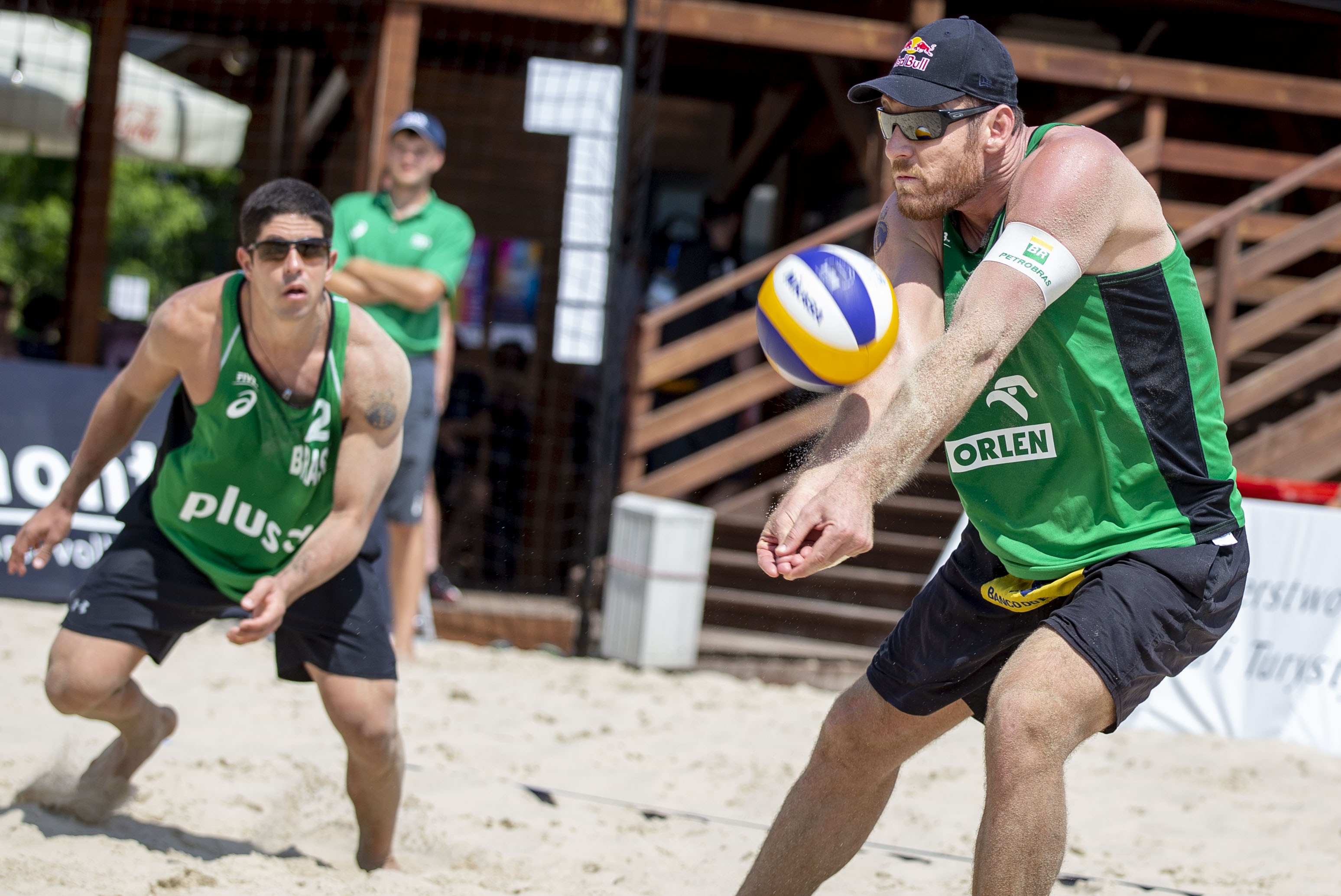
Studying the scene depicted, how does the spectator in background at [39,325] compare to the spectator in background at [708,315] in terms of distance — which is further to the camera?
the spectator in background at [39,325]

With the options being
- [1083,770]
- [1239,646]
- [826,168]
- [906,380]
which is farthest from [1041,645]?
[826,168]

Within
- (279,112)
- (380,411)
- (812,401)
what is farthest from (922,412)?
(279,112)

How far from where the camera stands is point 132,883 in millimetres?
2979

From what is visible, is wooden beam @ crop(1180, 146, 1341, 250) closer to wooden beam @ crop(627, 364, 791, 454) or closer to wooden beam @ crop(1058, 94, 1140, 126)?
wooden beam @ crop(1058, 94, 1140, 126)

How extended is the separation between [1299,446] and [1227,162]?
1.75 m

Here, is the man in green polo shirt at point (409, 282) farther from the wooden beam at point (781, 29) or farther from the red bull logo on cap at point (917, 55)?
the red bull logo on cap at point (917, 55)

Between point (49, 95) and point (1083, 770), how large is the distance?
25.8 feet

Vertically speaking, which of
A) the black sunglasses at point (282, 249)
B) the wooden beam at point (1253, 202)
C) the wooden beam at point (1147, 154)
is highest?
the wooden beam at point (1147, 154)

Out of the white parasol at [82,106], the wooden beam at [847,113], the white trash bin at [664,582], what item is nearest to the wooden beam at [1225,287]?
the wooden beam at [847,113]

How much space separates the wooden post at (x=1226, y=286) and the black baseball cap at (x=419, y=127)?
157 inches

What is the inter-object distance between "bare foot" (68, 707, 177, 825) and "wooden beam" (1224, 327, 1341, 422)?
5357 millimetres

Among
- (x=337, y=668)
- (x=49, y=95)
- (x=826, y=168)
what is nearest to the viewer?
(x=337, y=668)

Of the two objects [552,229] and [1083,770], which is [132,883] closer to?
[1083,770]

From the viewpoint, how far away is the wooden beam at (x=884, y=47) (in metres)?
6.95
